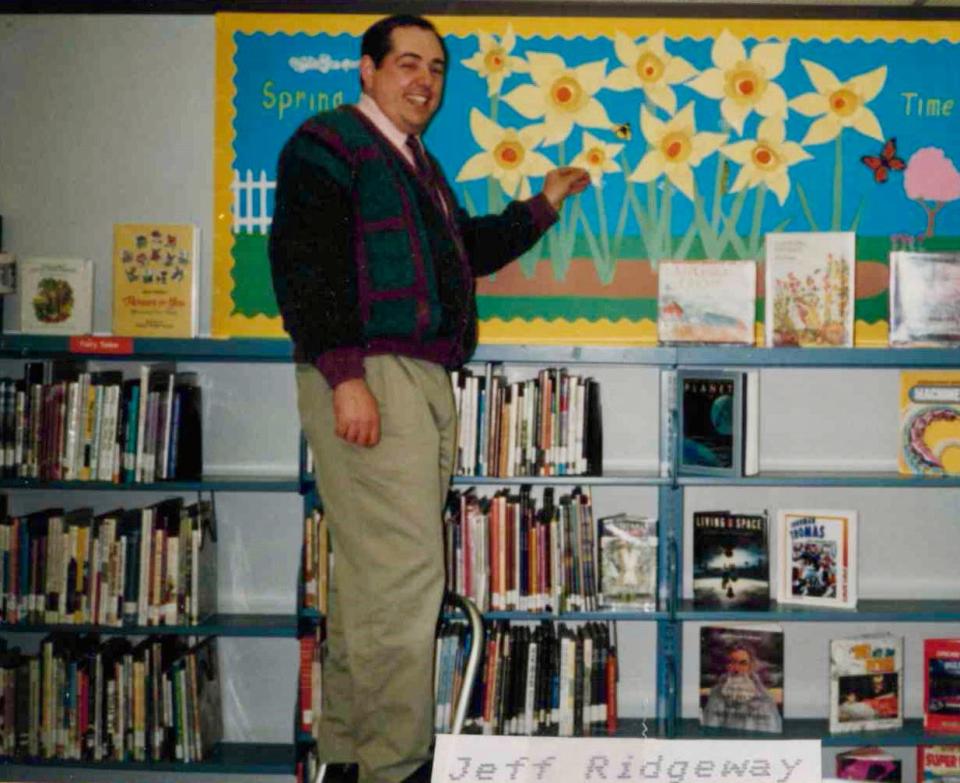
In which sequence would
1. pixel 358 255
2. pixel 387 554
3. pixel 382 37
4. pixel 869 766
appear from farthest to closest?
pixel 869 766 → pixel 382 37 → pixel 358 255 → pixel 387 554

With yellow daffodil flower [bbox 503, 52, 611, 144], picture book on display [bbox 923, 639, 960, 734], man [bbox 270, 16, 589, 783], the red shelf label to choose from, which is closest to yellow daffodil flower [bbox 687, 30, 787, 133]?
yellow daffodil flower [bbox 503, 52, 611, 144]

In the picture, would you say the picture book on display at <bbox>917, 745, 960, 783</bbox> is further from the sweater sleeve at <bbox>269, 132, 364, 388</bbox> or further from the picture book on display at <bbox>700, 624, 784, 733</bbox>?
the sweater sleeve at <bbox>269, 132, 364, 388</bbox>

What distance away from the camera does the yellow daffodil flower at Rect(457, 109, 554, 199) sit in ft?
9.15

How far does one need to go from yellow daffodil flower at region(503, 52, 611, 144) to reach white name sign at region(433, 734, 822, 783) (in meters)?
2.33

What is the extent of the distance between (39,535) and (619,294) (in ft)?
5.86

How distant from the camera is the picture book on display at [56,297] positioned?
9.06ft

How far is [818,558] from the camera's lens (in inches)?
102

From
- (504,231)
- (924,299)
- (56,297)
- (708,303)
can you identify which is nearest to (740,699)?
(708,303)

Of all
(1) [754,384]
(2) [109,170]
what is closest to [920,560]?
(1) [754,384]

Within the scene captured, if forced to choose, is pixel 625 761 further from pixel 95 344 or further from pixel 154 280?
pixel 154 280

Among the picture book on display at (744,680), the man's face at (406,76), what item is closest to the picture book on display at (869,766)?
the picture book on display at (744,680)

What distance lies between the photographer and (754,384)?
101 inches

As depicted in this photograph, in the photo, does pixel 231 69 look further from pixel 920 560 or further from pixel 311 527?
pixel 920 560

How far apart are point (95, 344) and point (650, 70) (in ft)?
5.87
